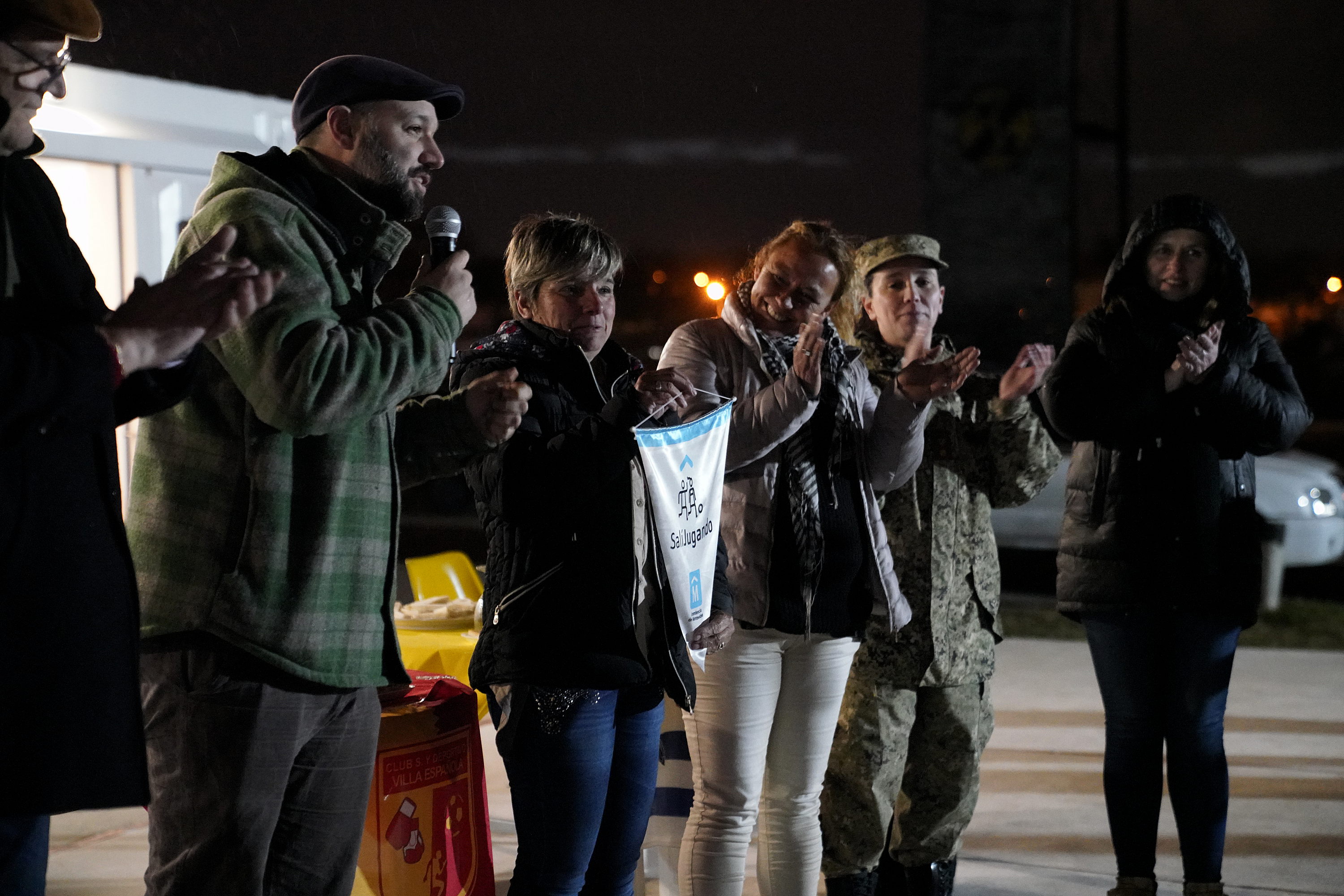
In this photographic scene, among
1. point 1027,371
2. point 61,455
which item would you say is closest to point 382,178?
point 61,455

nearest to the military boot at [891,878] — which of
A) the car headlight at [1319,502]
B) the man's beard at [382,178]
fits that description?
the man's beard at [382,178]

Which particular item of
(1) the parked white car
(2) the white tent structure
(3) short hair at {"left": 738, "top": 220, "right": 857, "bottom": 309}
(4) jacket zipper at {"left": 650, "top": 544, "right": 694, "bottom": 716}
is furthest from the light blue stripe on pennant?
(1) the parked white car

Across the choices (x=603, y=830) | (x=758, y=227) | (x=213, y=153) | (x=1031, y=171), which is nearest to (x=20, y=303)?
(x=603, y=830)

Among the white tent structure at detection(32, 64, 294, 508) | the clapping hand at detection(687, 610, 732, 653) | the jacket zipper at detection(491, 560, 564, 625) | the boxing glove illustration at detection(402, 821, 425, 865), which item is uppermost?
the white tent structure at detection(32, 64, 294, 508)

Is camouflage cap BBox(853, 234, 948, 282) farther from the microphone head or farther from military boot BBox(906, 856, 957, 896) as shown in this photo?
military boot BBox(906, 856, 957, 896)

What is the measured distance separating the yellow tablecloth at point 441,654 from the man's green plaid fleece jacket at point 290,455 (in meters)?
1.87

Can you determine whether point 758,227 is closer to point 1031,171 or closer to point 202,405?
point 1031,171

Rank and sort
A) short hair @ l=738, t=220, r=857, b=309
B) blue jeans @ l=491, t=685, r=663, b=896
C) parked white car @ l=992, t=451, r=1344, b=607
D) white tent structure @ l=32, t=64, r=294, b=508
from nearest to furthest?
1. blue jeans @ l=491, t=685, r=663, b=896
2. short hair @ l=738, t=220, r=857, b=309
3. white tent structure @ l=32, t=64, r=294, b=508
4. parked white car @ l=992, t=451, r=1344, b=607

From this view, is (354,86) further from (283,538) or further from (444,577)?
(444,577)

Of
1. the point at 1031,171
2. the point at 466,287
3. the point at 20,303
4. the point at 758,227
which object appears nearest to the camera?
the point at 20,303

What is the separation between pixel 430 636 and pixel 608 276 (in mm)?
1750

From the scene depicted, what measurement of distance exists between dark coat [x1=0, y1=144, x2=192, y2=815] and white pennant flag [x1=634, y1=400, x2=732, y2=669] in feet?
3.91

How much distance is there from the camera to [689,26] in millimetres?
17609

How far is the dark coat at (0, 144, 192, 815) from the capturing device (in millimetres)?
1481
